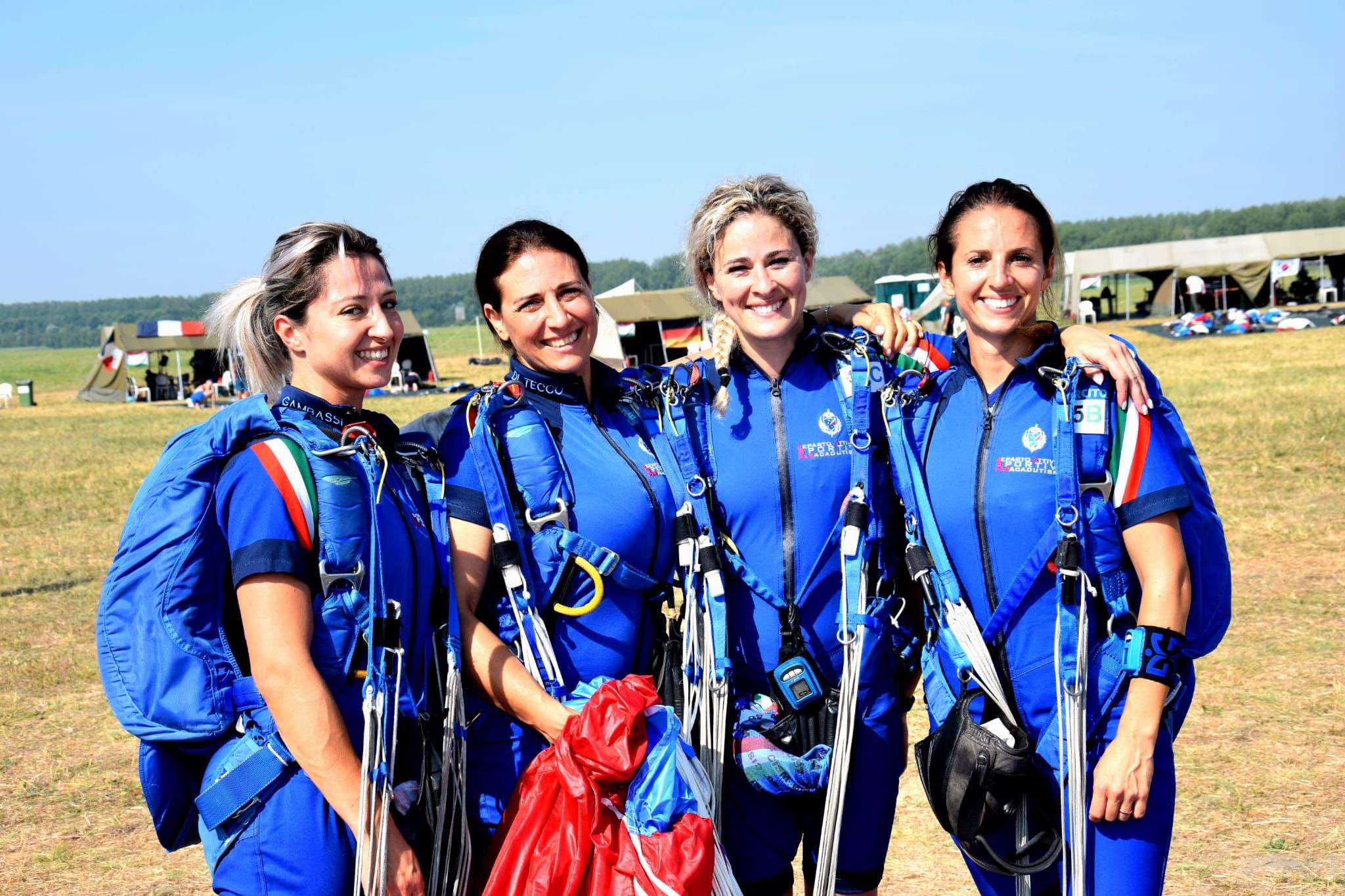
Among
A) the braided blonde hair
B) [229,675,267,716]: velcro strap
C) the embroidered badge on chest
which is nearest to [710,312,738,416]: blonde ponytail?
the braided blonde hair

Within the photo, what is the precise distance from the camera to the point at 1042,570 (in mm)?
2428

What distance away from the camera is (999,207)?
2.60 metres

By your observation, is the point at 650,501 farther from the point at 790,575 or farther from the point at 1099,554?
the point at 1099,554

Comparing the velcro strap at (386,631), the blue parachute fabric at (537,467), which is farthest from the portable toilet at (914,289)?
the velcro strap at (386,631)

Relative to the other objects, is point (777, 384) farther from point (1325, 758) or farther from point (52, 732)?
point (52, 732)

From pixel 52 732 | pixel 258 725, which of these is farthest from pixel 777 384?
pixel 52 732

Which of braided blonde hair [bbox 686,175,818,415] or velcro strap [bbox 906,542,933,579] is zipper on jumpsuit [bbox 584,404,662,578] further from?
velcro strap [bbox 906,542,933,579]

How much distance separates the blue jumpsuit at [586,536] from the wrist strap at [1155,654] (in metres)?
1.02

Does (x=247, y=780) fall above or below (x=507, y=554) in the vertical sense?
below

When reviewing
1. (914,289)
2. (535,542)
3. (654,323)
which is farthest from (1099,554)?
(914,289)

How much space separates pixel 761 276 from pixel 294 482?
47.6 inches

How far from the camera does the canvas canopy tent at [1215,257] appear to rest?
38.8m

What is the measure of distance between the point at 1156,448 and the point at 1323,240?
143ft

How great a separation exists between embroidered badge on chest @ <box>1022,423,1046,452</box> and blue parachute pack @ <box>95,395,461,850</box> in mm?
1333
